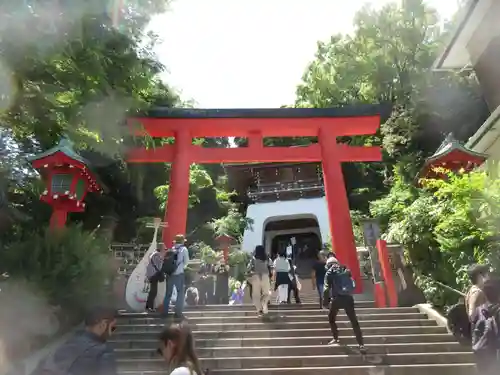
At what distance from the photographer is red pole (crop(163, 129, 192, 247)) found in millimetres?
12477

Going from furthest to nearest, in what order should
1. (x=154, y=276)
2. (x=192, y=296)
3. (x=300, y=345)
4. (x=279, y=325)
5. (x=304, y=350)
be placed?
(x=192, y=296) < (x=154, y=276) < (x=279, y=325) < (x=300, y=345) < (x=304, y=350)

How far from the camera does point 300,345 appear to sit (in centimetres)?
728

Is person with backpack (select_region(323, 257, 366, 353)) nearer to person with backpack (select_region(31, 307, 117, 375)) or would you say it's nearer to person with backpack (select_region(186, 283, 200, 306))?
person with backpack (select_region(31, 307, 117, 375))

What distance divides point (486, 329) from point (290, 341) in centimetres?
357

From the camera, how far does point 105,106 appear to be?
766cm

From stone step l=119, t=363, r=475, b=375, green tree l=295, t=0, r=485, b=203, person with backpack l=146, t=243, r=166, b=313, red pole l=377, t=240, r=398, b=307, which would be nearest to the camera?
stone step l=119, t=363, r=475, b=375

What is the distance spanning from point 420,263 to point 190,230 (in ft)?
52.8

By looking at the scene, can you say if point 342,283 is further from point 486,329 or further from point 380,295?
point 380,295

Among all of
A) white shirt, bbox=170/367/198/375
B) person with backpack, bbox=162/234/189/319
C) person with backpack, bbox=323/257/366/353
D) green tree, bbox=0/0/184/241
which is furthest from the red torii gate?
white shirt, bbox=170/367/198/375

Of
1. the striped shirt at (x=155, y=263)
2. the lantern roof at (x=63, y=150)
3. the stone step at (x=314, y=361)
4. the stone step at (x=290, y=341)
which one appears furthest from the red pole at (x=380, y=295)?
the lantern roof at (x=63, y=150)

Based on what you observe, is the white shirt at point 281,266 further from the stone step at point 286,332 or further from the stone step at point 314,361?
the stone step at point 314,361

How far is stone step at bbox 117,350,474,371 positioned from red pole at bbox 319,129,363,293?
5.27 meters

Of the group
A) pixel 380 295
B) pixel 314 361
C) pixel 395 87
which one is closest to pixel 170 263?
pixel 314 361

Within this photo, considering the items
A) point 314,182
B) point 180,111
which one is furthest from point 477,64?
point 314,182
